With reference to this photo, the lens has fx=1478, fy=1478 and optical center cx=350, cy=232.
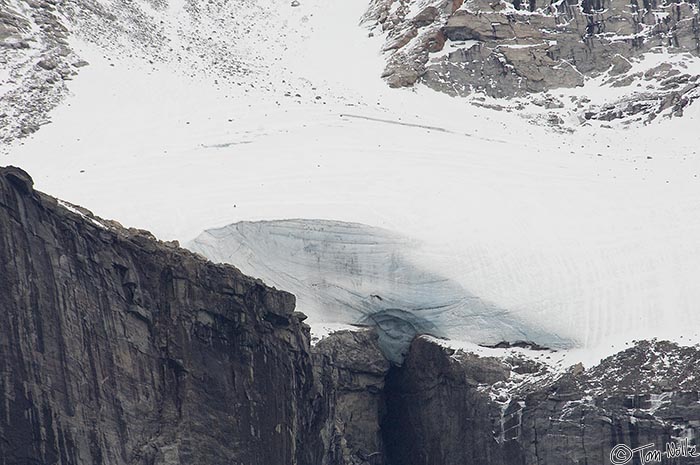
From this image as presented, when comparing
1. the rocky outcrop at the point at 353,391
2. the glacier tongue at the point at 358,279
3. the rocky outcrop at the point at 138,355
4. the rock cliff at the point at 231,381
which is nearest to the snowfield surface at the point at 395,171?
the glacier tongue at the point at 358,279

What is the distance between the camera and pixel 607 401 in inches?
1778

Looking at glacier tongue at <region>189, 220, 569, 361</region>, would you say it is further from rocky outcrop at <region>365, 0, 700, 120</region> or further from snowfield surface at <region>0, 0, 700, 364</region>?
rocky outcrop at <region>365, 0, 700, 120</region>

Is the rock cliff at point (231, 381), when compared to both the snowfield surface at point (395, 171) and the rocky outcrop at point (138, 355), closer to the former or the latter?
the rocky outcrop at point (138, 355)

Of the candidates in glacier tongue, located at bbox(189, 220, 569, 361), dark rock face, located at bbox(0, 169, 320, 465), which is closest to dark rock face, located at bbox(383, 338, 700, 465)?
glacier tongue, located at bbox(189, 220, 569, 361)

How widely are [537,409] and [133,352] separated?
12.6m

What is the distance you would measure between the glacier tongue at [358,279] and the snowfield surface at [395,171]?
343 millimetres

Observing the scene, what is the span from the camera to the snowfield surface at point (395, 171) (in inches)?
1975

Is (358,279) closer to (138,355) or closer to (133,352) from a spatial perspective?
(138,355)

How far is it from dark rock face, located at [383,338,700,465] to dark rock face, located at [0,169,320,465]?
4.39m

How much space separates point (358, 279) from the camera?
5003 cm

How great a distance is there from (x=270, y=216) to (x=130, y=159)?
26.8ft

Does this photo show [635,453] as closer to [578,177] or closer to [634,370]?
[634,370]

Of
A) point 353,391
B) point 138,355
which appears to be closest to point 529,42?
point 353,391

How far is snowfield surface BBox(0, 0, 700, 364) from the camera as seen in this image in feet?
165
